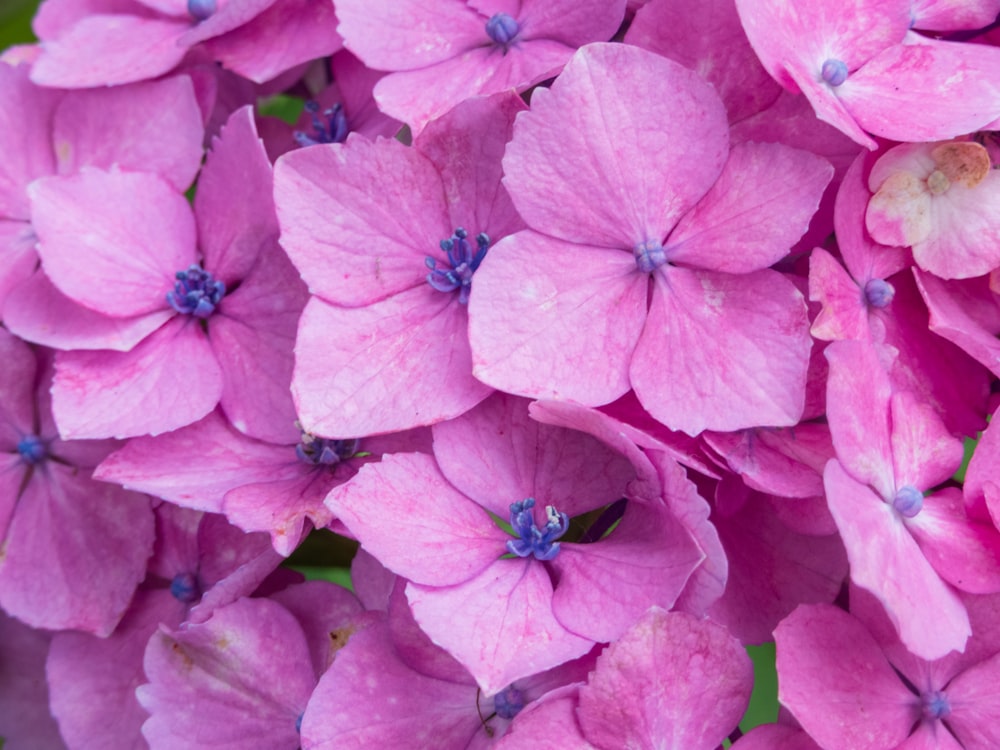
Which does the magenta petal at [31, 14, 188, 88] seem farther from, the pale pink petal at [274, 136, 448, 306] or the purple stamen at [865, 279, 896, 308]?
the purple stamen at [865, 279, 896, 308]

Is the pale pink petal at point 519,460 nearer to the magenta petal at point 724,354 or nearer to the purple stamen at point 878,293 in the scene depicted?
the magenta petal at point 724,354

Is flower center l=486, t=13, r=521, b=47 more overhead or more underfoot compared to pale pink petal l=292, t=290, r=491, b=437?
more overhead

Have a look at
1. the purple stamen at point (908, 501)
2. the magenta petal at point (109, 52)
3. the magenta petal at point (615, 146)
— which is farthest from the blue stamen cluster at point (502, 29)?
the purple stamen at point (908, 501)

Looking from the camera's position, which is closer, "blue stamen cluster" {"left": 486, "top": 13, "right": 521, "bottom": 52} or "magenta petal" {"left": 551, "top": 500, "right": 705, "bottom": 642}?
"magenta petal" {"left": 551, "top": 500, "right": 705, "bottom": 642}

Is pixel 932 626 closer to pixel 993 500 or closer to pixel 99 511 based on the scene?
pixel 993 500

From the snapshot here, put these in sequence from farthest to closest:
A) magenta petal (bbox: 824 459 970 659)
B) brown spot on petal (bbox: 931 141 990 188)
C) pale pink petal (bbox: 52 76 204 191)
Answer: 1. pale pink petal (bbox: 52 76 204 191)
2. brown spot on petal (bbox: 931 141 990 188)
3. magenta petal (bbox: 824 459 970 659)

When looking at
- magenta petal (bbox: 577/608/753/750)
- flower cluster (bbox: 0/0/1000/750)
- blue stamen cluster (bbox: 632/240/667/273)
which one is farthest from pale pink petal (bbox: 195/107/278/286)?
magenta petal (bbox: 577/608/753/750)

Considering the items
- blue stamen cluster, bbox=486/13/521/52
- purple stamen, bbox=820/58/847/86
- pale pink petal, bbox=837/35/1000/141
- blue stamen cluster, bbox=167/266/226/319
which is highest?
blue stamen cluster, bbox=486/13/521/52

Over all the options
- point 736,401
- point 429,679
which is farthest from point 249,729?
point 736,401
